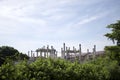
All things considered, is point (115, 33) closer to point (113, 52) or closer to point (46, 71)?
point (113, 52)

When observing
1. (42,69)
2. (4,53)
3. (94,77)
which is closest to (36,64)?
(42,69)

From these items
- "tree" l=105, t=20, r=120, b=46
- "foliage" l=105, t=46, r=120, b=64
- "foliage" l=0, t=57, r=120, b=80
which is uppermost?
"tree" l=105, t=20, r=120, b=46

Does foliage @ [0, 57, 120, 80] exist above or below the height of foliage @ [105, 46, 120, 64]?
below

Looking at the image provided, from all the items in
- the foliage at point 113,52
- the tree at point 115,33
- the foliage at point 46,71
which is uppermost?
the tree at point 115,33

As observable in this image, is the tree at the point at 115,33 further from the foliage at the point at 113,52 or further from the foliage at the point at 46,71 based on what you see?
the foliage at the point at 46,71

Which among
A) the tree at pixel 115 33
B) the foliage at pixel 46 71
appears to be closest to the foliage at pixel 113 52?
the tree at pixel 115 33

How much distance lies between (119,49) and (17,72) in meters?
15.5

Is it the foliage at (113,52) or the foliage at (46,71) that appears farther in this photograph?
the foliage at (113,52)

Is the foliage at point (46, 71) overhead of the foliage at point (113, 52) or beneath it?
beneath

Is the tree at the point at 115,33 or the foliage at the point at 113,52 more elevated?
the tree at the point at 115,33

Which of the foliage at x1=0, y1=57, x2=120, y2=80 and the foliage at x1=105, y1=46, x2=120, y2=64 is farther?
the foliage at x1=105, y1=46, x2=120, y2=64

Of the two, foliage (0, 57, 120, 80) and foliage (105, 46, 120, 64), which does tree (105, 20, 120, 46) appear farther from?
foliage (0, 57, 120, 80)

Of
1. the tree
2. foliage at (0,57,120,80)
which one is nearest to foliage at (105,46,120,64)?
the tree

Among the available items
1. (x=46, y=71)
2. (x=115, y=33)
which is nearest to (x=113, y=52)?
(x=115, y=33)
